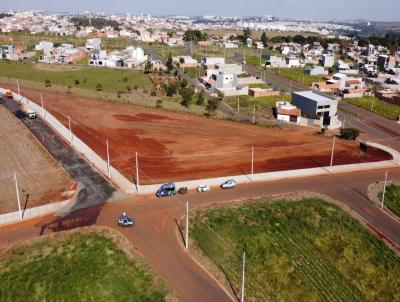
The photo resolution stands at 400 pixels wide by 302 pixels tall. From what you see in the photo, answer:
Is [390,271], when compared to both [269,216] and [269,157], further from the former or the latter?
[269,157]

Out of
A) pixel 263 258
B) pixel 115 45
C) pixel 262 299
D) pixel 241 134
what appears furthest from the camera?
pixel 115 45

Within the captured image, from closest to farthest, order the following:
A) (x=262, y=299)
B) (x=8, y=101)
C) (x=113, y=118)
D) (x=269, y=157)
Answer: (x=262, y=299)
(x=269, y=157)
(x=113, y=118)
(x=8, y=101)

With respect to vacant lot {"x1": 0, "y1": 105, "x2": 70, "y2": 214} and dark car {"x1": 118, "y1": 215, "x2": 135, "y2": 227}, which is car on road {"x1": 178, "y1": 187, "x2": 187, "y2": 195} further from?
vacant lot {"x1": 0, "y1": 105, "x2": 70, "y2": 214}

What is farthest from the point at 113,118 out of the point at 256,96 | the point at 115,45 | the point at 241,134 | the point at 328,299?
the point at 115,45

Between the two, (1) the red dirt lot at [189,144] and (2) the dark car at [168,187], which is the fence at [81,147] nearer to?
(1) the red dirt lot at [189,144]

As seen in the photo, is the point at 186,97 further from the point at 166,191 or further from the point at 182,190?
the point at 166,191

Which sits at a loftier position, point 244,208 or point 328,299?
point 244,208

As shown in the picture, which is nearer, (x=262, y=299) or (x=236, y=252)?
(x=262, y=299)

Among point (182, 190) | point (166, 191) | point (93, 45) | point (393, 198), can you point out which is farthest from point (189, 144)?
point (93, 45)
